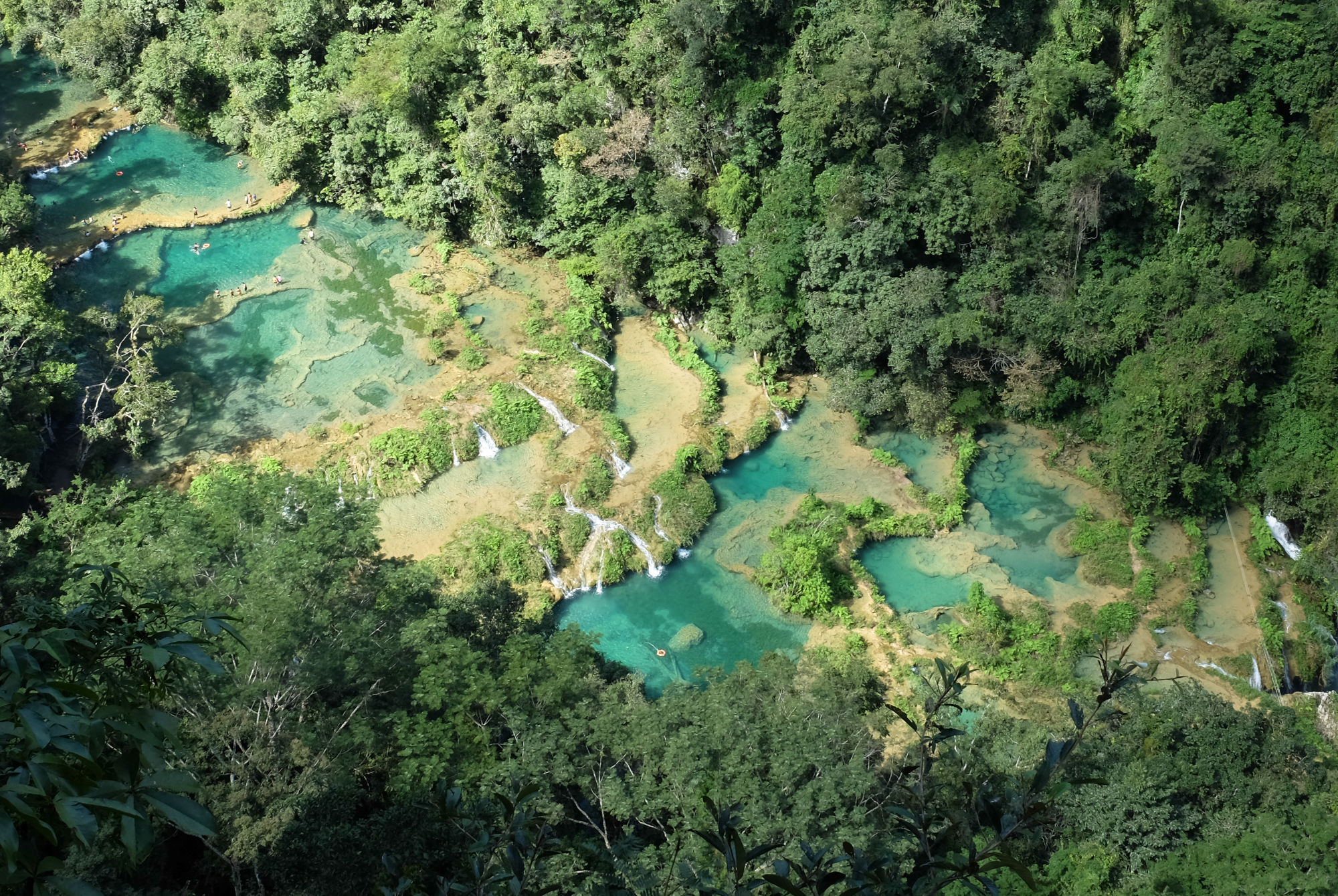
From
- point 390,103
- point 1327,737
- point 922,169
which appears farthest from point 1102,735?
point 390,103

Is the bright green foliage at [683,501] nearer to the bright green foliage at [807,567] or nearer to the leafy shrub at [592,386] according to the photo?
the bright green foliage at [807,567]

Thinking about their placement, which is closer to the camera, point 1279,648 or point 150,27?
point 1279,648

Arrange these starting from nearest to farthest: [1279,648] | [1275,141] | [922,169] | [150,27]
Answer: [1279,648], [1275,141], [922,169], [150,27]

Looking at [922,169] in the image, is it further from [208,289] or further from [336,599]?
[208,289]

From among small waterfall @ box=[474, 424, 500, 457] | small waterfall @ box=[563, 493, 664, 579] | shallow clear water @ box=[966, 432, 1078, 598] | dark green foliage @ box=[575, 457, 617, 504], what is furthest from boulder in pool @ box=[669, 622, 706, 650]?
shallow clear water @ box=[966, 432, 1078, 598]

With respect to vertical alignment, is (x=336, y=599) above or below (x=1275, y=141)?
below

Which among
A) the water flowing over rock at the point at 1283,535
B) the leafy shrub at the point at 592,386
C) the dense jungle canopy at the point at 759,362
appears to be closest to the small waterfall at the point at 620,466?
the leafy shrub at the point at 592,386

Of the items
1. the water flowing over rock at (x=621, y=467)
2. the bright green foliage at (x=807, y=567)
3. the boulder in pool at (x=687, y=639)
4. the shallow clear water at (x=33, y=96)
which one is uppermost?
the shallow clear water at (x=33, y=96)
